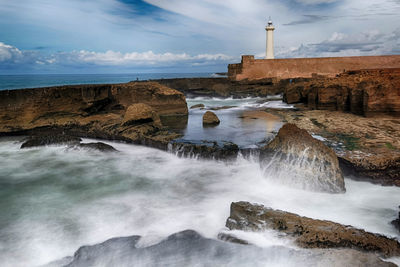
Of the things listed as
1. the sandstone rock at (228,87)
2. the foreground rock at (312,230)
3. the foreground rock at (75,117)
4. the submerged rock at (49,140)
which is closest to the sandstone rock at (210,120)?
the foreground rock at (75,117)

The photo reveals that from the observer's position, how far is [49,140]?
7602 millimetres

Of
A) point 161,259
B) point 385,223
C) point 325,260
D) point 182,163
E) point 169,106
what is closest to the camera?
point 325,260

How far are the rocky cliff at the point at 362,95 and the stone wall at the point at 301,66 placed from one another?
51.5 ft

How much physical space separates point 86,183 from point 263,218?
3586 mm

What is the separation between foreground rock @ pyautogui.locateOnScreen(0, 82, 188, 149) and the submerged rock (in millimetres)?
396

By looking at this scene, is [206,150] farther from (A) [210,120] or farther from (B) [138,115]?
(A) [210,120]

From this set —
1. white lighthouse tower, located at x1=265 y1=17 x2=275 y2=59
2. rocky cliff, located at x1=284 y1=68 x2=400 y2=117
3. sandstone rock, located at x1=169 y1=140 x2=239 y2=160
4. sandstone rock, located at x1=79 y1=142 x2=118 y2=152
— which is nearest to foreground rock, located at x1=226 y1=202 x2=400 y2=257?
sandstone rock, located at x1=169 y1=140 x2=239 y2=160

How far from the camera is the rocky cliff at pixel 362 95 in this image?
25.3ft

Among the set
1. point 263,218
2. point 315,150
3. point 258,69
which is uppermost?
point 258,69

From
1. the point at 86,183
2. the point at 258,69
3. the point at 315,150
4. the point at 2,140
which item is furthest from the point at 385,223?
the point at 258,69

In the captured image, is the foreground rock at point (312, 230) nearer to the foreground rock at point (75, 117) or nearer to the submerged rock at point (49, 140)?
the foreground rock at point (75, 117)

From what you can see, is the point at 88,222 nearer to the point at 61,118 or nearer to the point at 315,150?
the point at 315,150

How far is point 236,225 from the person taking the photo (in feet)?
11.4

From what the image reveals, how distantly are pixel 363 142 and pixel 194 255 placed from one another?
4.47m
